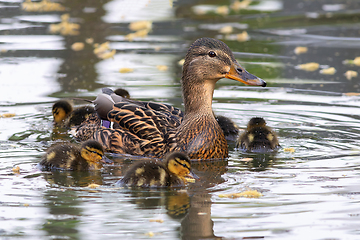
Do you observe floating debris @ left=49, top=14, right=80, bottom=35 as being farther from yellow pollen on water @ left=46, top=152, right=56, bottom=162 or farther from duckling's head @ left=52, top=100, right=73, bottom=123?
yellow pollen on water @ left=46, top=152, right=56, bottom=162

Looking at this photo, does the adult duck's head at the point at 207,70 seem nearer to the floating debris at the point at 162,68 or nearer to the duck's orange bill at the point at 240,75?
the duck's orange bill at the point at 240,75

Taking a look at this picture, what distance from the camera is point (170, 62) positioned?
412 inches

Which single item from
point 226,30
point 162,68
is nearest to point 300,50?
point 226,30

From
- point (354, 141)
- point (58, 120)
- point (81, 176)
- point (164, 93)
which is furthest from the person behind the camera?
point (164, 93)

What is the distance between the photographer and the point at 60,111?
7504 millimetres

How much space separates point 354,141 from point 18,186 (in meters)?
3.60

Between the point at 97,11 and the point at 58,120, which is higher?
the point at 97,11

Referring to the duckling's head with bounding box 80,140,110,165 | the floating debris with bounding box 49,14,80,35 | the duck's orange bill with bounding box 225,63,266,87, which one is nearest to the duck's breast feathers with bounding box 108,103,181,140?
A: the duckling's head with bounding box 80,140,110,165

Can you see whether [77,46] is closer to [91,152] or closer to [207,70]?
[207,70]

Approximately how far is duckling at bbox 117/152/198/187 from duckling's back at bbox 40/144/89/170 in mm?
668

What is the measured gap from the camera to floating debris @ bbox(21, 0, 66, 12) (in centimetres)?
1451

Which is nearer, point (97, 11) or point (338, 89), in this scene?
point (338, 89)

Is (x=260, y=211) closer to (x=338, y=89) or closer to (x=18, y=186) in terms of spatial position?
(x=18, y=186)

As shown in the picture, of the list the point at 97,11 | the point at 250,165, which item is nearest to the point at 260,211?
the point at 250,165
